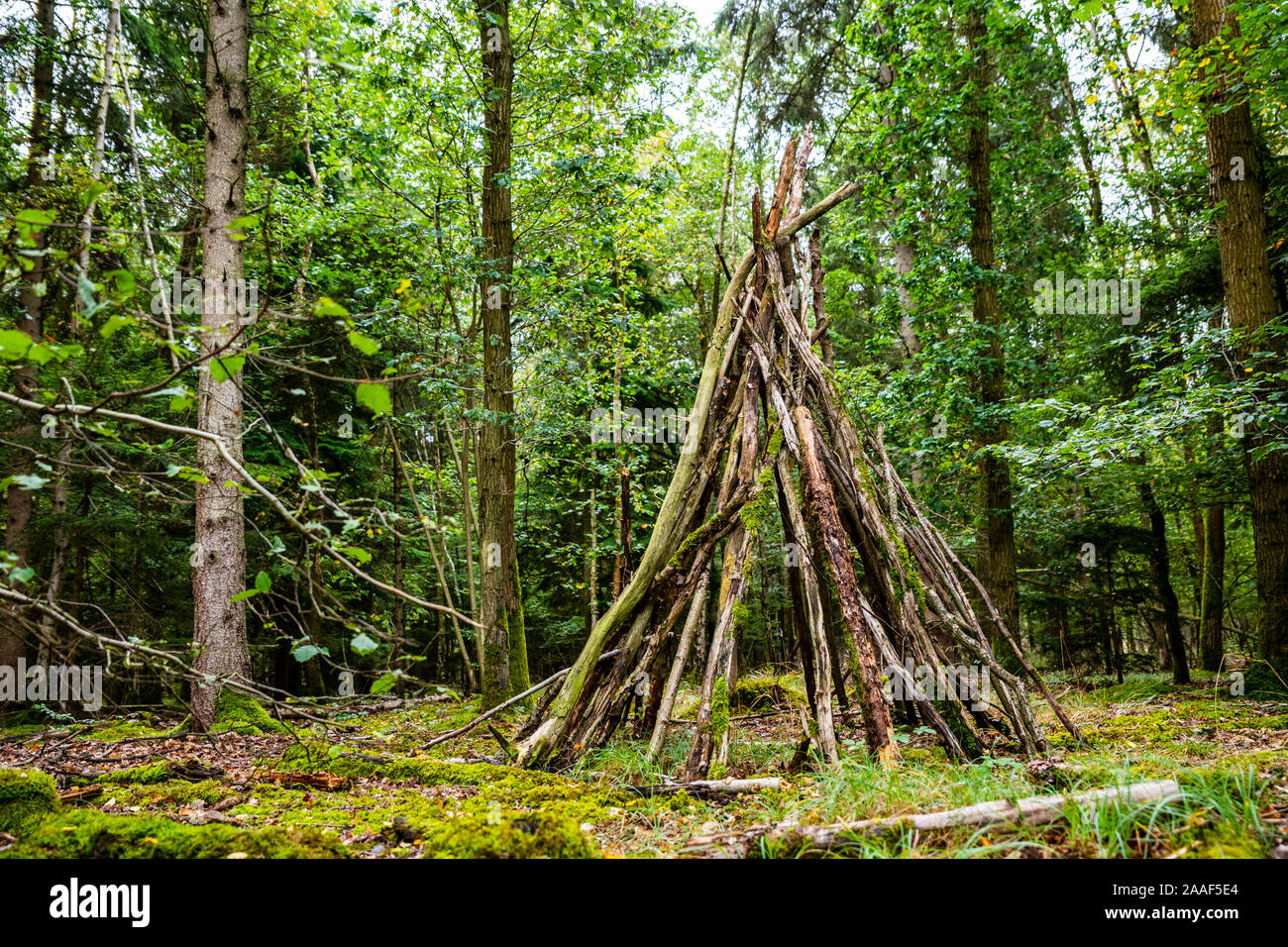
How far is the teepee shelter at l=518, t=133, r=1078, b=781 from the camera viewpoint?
12.4 ft

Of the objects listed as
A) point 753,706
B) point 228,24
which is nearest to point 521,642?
point 753,706

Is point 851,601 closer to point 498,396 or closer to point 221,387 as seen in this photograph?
point 498,396

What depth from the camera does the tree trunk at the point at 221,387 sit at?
6090 mm

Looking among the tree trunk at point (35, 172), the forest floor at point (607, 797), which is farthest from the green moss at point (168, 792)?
→ the tree trunk at point (35, 172)

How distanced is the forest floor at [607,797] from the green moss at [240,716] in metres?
0.48

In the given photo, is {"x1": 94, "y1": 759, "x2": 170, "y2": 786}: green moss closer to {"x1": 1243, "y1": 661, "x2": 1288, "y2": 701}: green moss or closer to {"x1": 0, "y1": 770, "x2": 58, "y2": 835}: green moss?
{"x1": 0, "y1": 770, "x2": 58, "y2": 835}: green moss

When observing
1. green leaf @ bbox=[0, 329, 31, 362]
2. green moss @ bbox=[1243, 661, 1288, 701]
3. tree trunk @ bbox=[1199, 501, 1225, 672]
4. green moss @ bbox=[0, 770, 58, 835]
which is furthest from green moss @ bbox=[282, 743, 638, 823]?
tree trunk @ bbox=[1199, 501, 1225, 672]

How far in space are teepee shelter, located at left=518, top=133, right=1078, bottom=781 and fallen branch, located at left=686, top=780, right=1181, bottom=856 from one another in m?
0.95

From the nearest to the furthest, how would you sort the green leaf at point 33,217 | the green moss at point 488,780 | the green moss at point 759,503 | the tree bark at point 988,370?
the green leaf at point 33,217
the green moss at point 488,780
the green moss at point 759,503
the tree bark at point 988,370

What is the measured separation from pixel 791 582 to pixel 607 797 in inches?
76.4

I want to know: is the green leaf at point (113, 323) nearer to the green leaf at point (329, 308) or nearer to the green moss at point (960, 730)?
the green leaf at point (329, 308)

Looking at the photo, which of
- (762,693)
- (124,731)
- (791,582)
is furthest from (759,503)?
(124,731)
